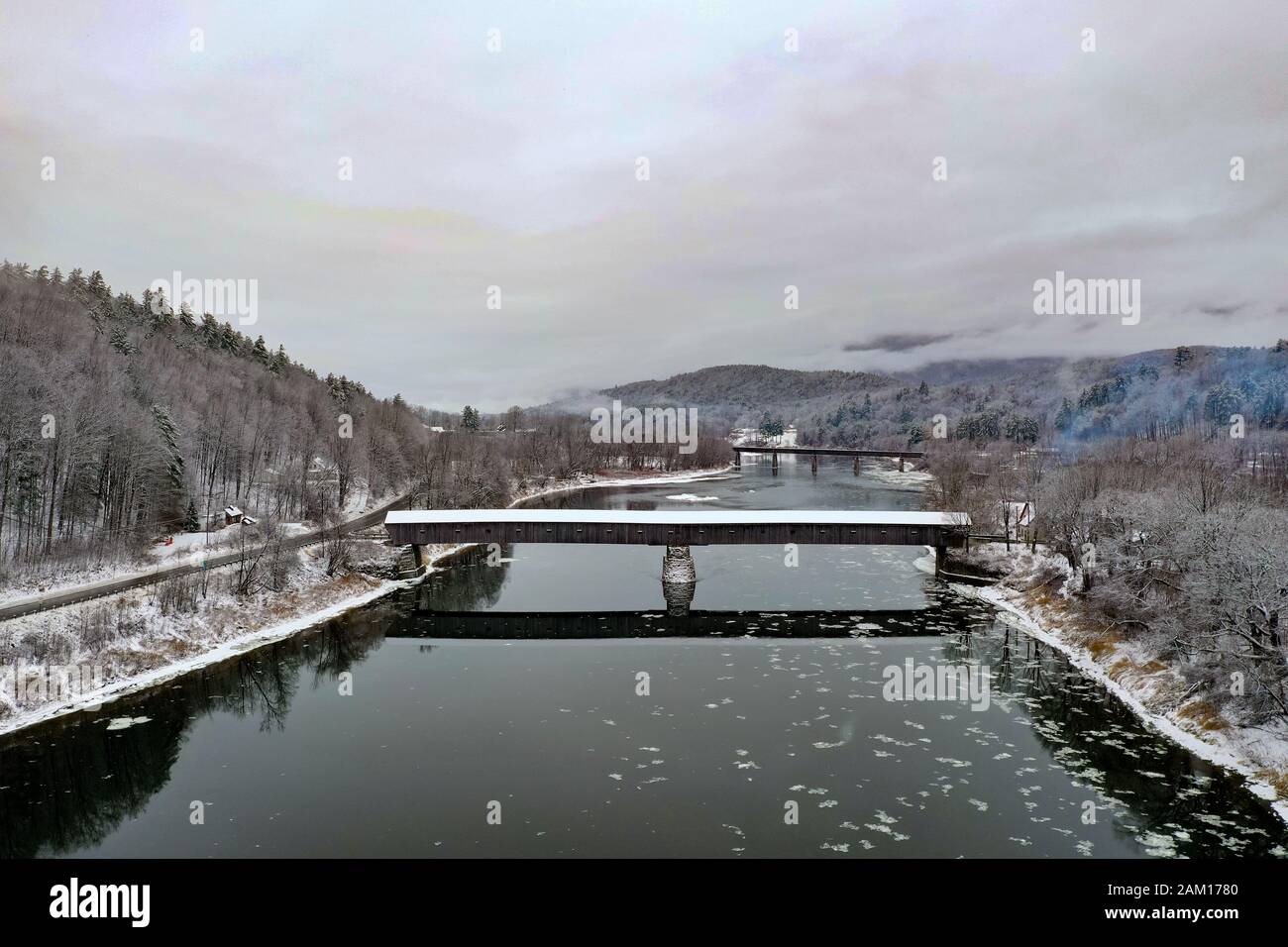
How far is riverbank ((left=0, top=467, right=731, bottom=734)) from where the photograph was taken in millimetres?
28919

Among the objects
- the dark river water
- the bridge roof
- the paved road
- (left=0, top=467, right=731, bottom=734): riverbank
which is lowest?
the dark river water

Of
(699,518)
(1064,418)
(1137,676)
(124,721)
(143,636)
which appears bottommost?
(124,721)

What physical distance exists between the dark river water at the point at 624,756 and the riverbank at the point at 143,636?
1.30m

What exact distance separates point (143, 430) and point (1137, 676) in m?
60.4

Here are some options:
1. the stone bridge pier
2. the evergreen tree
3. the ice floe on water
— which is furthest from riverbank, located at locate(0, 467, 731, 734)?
the evergreen tree

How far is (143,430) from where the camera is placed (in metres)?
52.6

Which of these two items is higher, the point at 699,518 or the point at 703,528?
the point at 699,518

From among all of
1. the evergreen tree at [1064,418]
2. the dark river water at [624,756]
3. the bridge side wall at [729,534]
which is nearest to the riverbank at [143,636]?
the dark river water at [624,756]

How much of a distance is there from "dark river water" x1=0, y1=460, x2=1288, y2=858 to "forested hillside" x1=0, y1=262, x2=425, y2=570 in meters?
19.4

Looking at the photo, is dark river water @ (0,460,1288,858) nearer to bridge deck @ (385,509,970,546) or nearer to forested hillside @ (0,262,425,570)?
bridge deck @ (385,509,970,546)

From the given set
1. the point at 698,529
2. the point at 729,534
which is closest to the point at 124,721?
the point at 698,529

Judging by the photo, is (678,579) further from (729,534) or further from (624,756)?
(624,756)

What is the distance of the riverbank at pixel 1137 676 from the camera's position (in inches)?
917

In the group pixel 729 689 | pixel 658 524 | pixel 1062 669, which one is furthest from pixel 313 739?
pixel 1062 669
